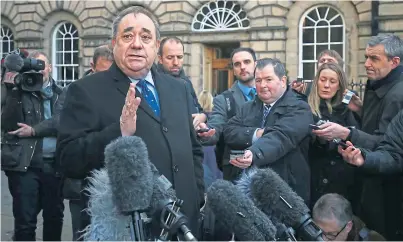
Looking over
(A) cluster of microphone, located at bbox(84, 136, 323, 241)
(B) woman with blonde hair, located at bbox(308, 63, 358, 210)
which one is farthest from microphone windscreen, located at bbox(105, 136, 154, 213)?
(B) woman with blonde hair, located at bbox(308, 63, 358, 210)

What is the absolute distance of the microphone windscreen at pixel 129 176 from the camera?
1933 mm

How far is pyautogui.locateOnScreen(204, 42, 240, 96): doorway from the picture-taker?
17.4 metres

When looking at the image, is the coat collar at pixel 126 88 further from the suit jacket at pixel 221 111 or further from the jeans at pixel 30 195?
the jeans at pixel 30 195

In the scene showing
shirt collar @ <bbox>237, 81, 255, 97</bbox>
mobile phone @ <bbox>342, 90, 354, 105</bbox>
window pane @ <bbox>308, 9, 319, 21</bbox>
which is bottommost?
mobile phone @ <bbox>342, 90, 354, 105</bbox>

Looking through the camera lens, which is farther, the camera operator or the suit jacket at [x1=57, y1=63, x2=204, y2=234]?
the camera operator

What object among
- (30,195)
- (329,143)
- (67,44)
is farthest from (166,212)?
(67,44)

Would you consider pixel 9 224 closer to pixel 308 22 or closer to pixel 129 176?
pixel 129 176

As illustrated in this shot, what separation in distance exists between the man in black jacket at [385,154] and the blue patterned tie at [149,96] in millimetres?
1365

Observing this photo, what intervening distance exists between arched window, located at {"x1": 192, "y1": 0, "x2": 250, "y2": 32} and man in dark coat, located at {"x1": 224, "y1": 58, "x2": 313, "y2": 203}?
1292cm

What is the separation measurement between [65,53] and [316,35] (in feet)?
30.4

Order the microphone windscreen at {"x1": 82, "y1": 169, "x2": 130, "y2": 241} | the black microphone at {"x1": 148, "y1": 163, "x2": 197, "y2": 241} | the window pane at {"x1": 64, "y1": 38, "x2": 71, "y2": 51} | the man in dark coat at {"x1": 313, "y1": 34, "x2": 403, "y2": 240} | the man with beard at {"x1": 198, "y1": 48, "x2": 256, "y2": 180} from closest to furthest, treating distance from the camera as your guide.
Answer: the black microphone at {"x1": 148, "y1": 163, "x2": 197, "y2": 241} → the microphone windscreen at {"x1": 82, "y1": 169, "x2": 130, "y2": 241} → the man in dark coat at {"x1": 313, "y1": 34, "x2": 403, "y2": 240} → the man with beard at {"x1": 198, "y1": 48, "x2": 256, "y2": 180} → the window pane at {"x1": 64, "y1": 38, "x2": 71, "y2": 51}

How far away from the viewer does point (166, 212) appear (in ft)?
6.37

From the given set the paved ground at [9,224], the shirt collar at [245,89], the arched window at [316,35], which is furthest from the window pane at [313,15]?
the shirt collar at [245,89]

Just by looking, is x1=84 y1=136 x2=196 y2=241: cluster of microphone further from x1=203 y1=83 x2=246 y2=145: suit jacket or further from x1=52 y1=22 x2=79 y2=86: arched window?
x1=52 y1=22 x2=79 y2=86: arched window
